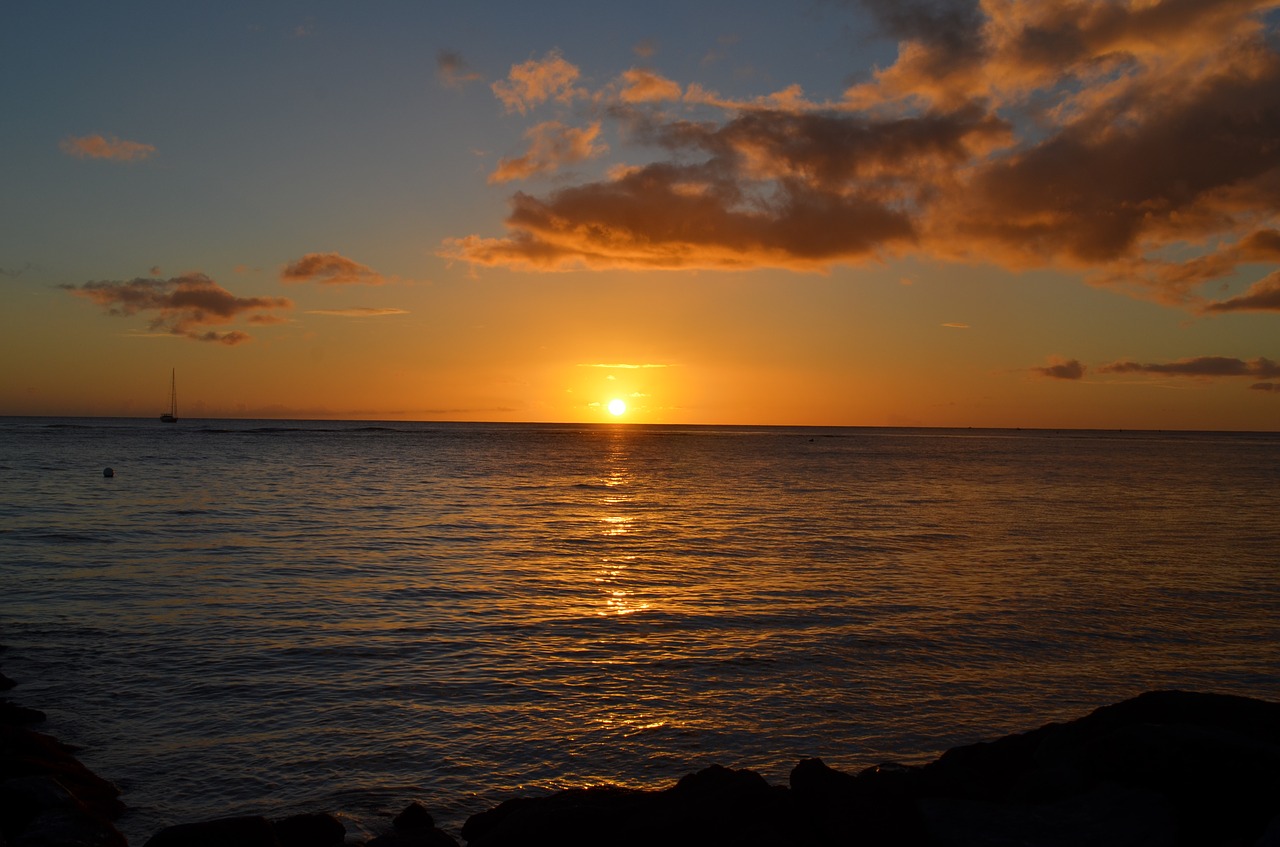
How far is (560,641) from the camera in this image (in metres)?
17.9

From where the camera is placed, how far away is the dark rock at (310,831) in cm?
914

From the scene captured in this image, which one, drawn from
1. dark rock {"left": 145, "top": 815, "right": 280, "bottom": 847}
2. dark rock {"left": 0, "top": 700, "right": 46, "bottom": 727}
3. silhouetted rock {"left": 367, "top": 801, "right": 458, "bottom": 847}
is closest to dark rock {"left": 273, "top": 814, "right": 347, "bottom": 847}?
silhouetted rock {"left": 367, "top": 801, "right": 458, "bottom": 847}

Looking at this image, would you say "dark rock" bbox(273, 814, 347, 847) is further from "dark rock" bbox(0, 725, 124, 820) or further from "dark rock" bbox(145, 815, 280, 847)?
"dark rock" bbox(0, 725, 124, 820)

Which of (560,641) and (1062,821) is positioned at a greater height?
(1062,821)

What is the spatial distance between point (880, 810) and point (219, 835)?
630 centimetres

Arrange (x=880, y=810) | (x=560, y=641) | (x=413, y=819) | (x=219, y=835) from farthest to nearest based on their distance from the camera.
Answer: (x=560, y=641), (x=413, y=819), (x=880, y=810), (x=219, y=835)

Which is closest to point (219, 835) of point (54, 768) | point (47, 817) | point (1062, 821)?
point (47, 817)

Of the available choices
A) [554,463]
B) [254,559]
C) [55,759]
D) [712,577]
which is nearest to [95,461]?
[554,463]

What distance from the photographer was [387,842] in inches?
337

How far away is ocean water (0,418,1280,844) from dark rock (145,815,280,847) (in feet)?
6.96

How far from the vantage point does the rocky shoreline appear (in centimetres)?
827

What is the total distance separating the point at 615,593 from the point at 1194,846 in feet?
52.1

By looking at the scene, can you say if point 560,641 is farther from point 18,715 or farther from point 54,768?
point 54,768

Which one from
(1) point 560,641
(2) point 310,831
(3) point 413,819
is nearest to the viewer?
(2) point 310,831
